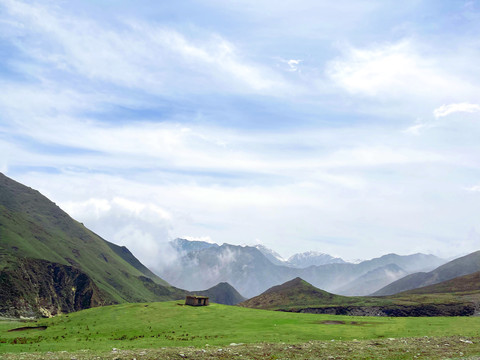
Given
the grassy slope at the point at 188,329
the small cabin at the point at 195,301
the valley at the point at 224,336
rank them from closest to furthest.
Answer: the valley at the point at 224,336 < the grassy slope at the point at 188,329 < the small cabin at the point at 195,301

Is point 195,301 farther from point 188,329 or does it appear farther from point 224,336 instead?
point 224,336

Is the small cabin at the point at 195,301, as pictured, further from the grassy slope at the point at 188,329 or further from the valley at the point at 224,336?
the valley at the point at 224,336

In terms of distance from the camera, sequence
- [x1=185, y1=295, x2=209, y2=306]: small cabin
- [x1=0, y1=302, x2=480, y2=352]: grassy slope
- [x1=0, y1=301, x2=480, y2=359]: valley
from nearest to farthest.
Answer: [x1=0, y1=301, x2=480, y2=359]: valley < [x1=0, y1=302, x2=480, y2=352]: grassy slope < [x1=185, y1=295, x2=209, y2=306]: small cabin

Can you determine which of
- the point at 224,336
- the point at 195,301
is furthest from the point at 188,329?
the point at 195,301

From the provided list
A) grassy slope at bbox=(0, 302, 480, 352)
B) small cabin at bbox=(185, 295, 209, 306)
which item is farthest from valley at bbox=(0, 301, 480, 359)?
small cabin at bbox=(185, 295, 209, 306)

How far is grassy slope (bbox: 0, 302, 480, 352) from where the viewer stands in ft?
157

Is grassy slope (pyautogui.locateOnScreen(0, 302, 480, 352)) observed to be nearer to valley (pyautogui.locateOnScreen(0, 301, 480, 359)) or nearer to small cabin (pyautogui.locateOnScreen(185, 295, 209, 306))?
valley (pyautogui.locateOnScreen(0, 301, 480, 359))

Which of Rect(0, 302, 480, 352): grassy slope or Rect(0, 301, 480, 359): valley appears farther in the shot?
Rect(0, 302, 480, 352): grassy slope

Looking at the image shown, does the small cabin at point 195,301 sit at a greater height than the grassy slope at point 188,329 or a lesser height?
greater

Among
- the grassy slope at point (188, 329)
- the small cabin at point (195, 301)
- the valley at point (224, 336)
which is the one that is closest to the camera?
the valley at point (224, 336)

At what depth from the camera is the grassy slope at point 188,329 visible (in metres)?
47.8

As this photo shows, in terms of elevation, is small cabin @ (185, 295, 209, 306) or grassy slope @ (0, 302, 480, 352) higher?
small cabin @ (185, 295, 209, 306)

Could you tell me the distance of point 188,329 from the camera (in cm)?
5816

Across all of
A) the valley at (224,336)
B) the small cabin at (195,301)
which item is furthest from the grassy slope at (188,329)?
the small cabin at (195,301)
